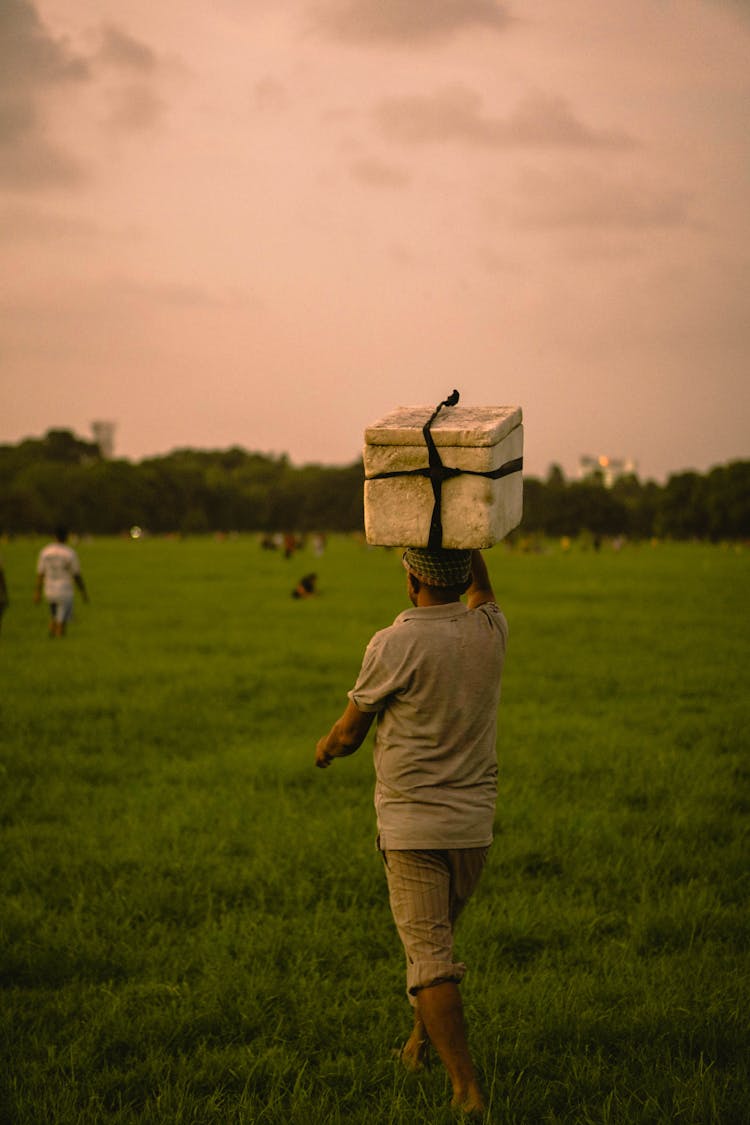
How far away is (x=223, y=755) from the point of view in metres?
9.15

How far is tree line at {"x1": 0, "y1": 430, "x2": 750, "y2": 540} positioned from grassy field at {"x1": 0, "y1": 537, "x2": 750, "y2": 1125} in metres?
109

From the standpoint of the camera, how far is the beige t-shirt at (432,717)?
10.9ft

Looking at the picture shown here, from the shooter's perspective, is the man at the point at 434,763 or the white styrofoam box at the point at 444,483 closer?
the white styrofoam box at the point at 444,483

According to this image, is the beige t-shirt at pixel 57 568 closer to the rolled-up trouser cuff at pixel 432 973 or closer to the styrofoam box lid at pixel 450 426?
the styrofoam box lid at pixel 450 426

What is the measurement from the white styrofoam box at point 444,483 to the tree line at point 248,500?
115m

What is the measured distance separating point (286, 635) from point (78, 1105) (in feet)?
50.1

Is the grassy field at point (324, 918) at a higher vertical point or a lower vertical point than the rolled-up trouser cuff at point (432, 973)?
lower

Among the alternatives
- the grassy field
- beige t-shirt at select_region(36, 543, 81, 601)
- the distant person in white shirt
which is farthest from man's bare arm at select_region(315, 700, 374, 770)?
beige t-shirt at select_region(36, 543, 81, 601)

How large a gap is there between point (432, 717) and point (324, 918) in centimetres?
246

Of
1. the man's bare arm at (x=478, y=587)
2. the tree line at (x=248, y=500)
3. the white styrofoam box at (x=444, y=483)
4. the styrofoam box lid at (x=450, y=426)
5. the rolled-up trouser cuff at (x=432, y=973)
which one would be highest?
the tree line at (x=248, y=500)

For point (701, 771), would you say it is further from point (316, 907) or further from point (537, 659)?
point (537, 659)

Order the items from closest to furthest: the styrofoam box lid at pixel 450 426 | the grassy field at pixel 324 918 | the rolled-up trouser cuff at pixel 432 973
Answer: the styrofoam box lid at pixel 450 426 → the rolled-up trouser cuff at pixel 432 973 → the grassy field at pixel 324 918

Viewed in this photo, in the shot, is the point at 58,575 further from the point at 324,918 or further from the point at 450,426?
the point at 450,426

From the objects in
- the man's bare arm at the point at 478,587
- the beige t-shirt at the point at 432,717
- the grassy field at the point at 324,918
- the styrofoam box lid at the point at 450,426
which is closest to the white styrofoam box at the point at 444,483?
the styrofoam box lid at the point at 450,426
